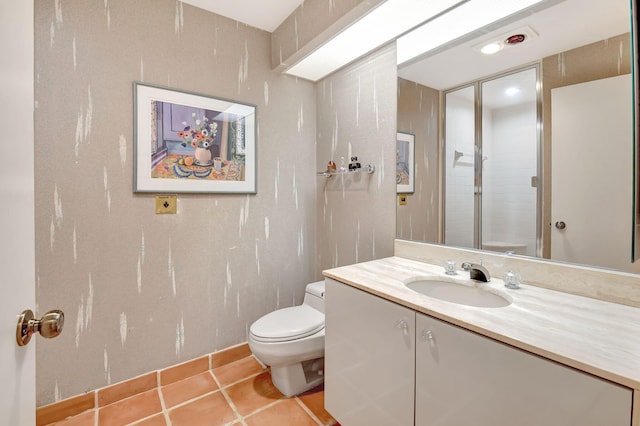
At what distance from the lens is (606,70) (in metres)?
1.03

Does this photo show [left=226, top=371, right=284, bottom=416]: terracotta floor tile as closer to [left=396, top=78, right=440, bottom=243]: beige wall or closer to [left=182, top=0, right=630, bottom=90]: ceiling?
[left=396, top=78, right=440, bottom=243]: beige wall

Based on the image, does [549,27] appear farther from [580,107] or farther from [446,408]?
[446,408]

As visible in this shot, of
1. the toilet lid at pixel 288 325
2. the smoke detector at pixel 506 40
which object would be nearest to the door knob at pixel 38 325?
the toilet lid at pixel 288 325

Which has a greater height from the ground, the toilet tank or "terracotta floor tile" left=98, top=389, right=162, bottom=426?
the toilet tank

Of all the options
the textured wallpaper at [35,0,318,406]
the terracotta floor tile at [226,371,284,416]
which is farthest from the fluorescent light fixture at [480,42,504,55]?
the terracotta floor tile at [226,371,284,416]

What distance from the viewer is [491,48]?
53.1 inches

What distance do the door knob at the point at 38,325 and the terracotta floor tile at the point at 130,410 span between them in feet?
4.44

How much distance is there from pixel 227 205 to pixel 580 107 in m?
1.97

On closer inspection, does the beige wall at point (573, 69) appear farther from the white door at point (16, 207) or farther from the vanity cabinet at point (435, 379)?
the white door at point (16, 207)

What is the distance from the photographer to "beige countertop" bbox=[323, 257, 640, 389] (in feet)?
2.13

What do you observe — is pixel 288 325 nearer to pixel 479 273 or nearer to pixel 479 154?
pixel 479 273

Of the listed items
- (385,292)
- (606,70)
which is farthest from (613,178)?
(385,292)

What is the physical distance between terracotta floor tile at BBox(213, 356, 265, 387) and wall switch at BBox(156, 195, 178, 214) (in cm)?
117

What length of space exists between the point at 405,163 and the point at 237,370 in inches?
72.5
